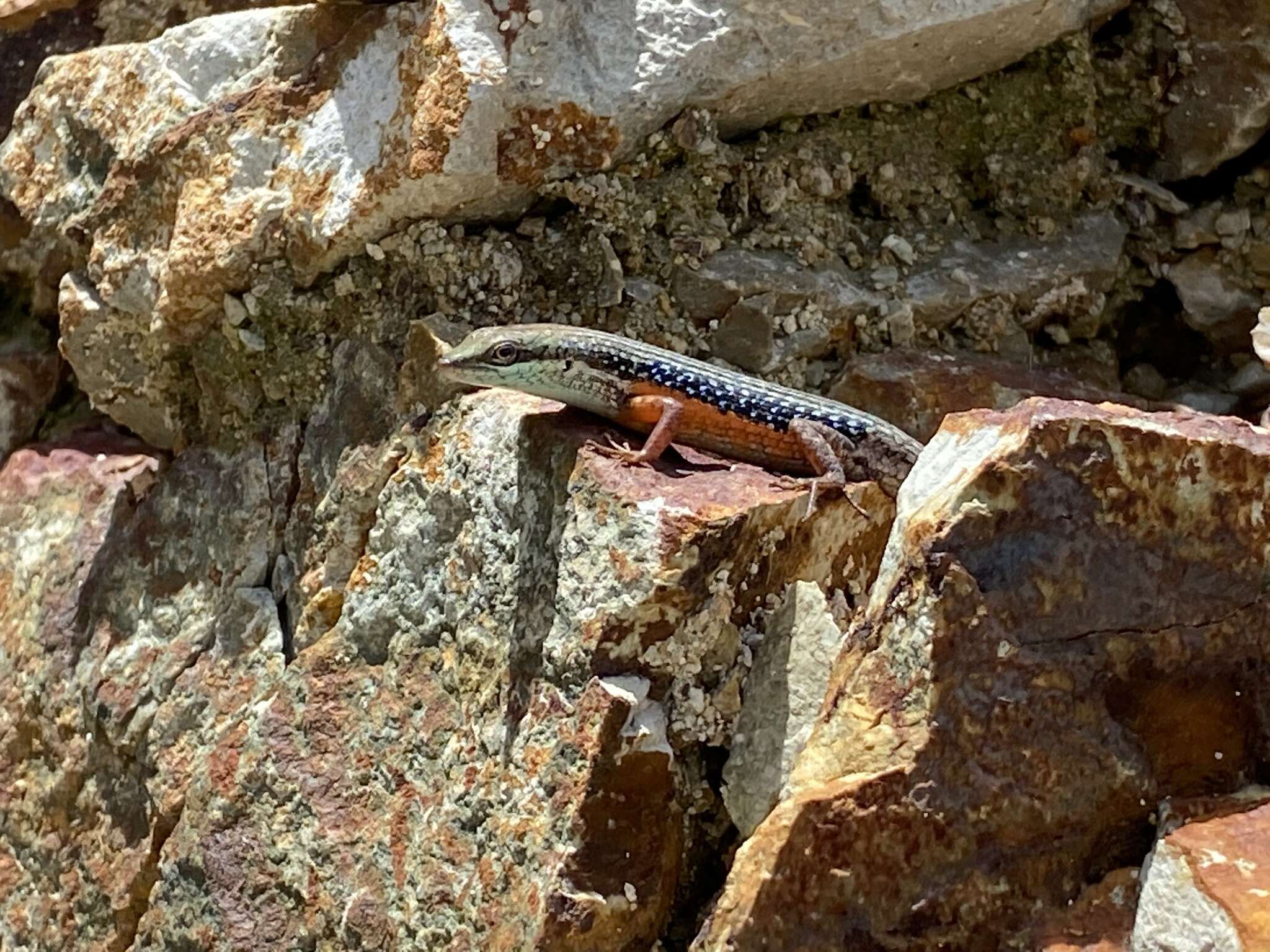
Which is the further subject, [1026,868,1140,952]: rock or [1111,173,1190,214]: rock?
[1111,173,1190,214]: rock

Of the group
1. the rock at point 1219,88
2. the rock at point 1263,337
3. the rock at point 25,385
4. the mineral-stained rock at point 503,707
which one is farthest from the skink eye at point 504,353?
the rock at point 25,385

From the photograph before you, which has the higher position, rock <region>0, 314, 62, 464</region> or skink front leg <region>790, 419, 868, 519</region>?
skink front leg <region>790, 419, 868, 519</region>

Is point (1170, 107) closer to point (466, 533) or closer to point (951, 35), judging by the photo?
point (951, 35)

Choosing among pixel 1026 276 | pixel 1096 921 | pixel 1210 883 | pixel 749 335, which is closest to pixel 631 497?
pixel 749 335

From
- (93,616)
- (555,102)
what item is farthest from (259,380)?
(555,102)

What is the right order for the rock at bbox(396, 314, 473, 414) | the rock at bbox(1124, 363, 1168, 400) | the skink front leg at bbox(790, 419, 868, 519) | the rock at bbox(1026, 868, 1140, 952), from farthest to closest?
the rock at bbox(1124, 363, 1168, 400)
the rock at bbox(396, 314, 473, 414)
the skink front leg at bbox(790, 419, 868, 519)
the rock at bbox(1026, 868, 1140, 952)

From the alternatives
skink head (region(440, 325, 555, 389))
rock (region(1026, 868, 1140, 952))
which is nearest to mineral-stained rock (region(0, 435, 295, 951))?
skink head (region(440, 325, 555, 389))

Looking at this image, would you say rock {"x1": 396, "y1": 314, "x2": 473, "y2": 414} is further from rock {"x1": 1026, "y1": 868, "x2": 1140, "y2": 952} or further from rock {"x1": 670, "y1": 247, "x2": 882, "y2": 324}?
rock {"x1": 1026, "y1": 868, "x2": 1140, "y2": 952}
